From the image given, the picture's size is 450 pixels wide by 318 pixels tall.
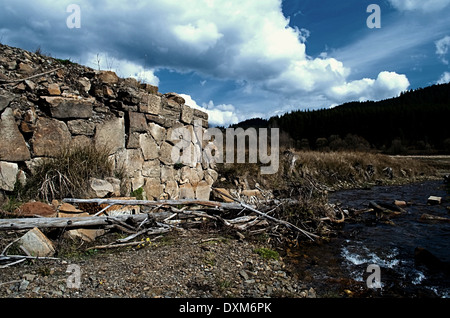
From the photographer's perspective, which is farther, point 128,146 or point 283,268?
point 128,146

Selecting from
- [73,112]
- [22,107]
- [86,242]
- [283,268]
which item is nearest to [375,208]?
[283,268]

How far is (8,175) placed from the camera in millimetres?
4270

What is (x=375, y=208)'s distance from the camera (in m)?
8.50

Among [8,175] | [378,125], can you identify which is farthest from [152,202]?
[378,125]

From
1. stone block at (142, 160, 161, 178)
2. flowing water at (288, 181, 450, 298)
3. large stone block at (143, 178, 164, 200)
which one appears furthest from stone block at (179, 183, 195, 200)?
flowing water at (288, 181, 450, 298)

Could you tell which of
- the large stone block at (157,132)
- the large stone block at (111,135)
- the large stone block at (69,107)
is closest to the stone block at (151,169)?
the large stone block at (157,132)

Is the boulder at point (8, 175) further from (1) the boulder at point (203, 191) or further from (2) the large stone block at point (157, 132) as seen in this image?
(1) the boulder at point (203, 191)

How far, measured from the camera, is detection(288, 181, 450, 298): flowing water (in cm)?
384

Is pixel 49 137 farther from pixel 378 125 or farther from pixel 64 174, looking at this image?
pixel 378 125

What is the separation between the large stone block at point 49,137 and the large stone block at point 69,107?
0.56 feet

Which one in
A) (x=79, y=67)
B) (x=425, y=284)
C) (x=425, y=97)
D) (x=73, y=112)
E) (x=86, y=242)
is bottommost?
(x=425, y=284)

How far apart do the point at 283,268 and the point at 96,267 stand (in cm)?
271

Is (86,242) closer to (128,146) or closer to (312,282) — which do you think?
(128,146)

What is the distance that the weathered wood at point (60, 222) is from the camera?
3.56m
